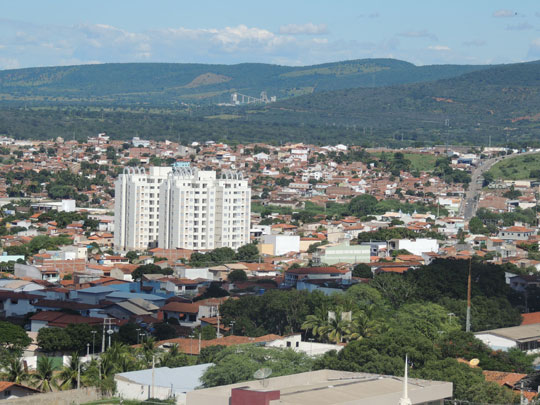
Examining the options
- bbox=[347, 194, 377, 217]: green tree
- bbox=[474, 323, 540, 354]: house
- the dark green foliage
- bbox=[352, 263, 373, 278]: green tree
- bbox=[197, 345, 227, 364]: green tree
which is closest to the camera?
bbox=[197, 345, 227, 364]: green tree

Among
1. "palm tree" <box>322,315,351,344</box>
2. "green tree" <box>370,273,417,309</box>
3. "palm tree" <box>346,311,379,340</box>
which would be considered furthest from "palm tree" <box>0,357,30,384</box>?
"green tree" <box>370,273,417,309</box>

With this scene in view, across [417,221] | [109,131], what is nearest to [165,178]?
[417,221]

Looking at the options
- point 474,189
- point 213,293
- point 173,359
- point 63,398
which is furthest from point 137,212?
point 474,189

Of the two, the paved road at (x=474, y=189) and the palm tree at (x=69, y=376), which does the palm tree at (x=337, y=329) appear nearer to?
the palm tree at (x=69, y=376)

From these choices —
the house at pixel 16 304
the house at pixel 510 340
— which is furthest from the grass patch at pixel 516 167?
the house at pixel 510 340

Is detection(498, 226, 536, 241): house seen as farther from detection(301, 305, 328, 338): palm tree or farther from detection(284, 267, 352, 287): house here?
detection(301, 305, 328, 338): palm tree

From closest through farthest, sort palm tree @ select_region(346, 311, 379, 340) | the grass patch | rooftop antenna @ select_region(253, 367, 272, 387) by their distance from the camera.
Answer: rooftop antenna @ select_region(253, 367, 272, 387) < palm tree @ select_region(346, 311, 379, 340) < the grass patch

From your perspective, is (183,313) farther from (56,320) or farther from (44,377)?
(44,377)
